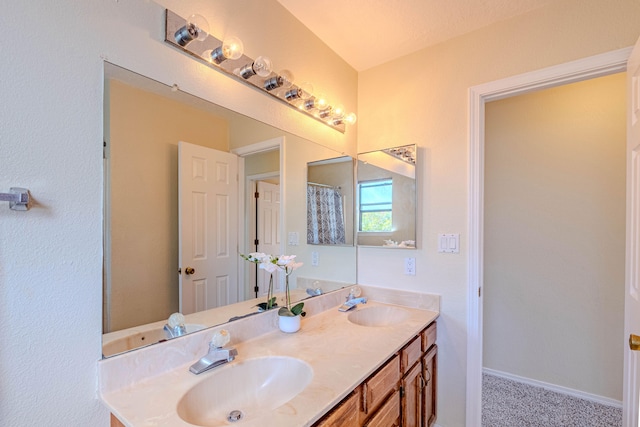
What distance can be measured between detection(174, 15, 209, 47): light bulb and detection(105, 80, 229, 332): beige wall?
0.75 feet

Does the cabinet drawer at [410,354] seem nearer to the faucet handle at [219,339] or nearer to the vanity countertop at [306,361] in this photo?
the vanity countertop at [306,361]

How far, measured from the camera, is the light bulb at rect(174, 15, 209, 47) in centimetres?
114

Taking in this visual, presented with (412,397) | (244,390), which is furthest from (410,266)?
(244,390)

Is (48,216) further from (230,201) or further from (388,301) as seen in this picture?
(388,301)

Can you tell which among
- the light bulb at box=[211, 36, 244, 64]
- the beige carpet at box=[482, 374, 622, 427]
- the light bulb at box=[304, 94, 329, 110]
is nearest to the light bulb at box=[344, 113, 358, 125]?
the light bulb at box=[304, 94, 329, 110]

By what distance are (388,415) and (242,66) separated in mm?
1669

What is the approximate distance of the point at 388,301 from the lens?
2064mm

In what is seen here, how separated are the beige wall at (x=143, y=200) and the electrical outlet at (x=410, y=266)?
1.39m

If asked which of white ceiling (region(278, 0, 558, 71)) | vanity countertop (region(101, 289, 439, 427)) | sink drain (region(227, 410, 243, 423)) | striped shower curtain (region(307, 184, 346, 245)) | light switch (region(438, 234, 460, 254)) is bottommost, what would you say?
sink drain (region(227, 410, 243, 423))

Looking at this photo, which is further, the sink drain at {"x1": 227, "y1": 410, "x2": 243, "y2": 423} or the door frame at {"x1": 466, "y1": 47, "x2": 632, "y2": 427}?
the door frame at {"x1": 466, "y1": 47, "x2": 632, "y2": 427}

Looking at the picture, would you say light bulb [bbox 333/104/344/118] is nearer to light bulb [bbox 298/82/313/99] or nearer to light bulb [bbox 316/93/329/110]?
light bulb [bbox 316/93/329/110]

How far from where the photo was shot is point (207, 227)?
1.32 m

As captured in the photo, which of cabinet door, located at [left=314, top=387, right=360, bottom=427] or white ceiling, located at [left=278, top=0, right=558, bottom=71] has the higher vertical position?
white ceiling, located at [left=278, top=0, right=558, bottom=71]

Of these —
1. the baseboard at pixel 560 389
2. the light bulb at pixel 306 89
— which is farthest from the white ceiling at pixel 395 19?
the baseboard at pixel 560 389
